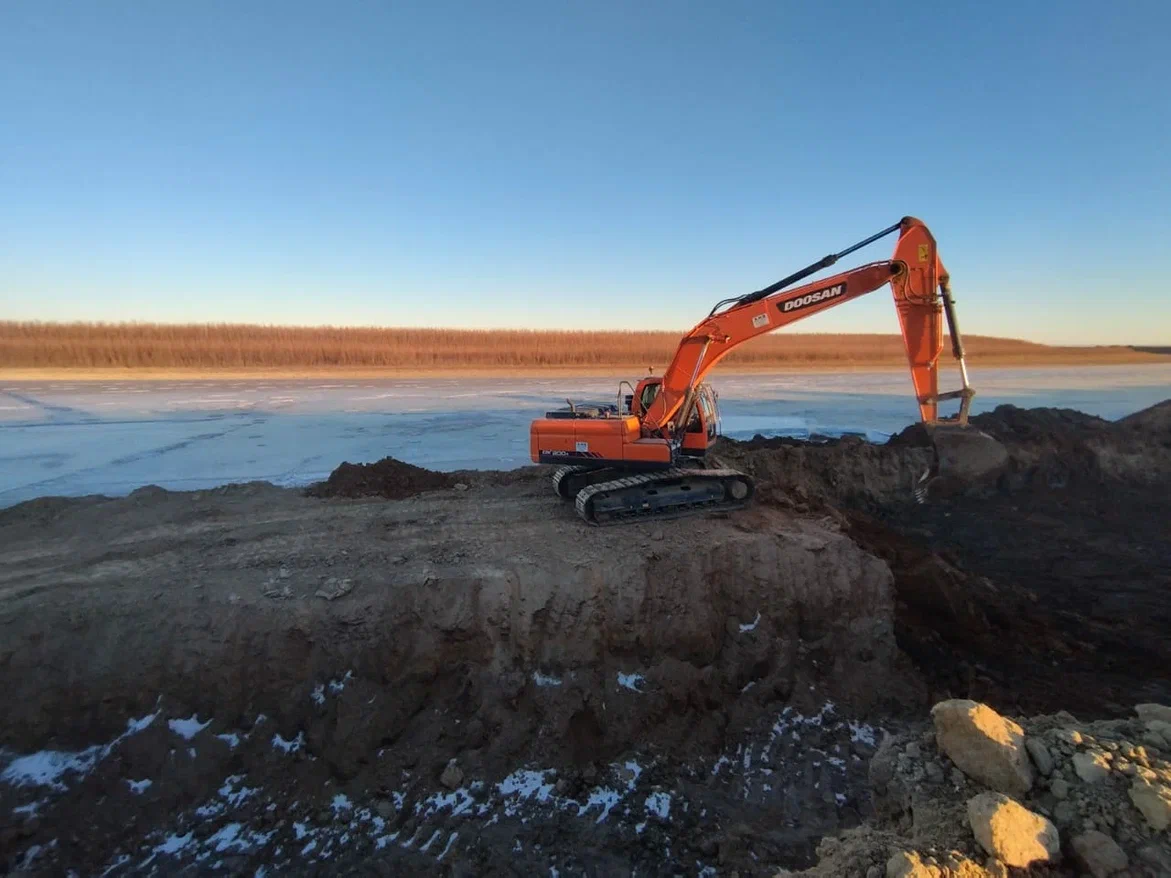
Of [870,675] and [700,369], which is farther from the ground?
[700,369]

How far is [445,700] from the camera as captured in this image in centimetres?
558

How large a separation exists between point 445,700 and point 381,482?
4889mm

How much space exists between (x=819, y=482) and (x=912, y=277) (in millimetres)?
4340

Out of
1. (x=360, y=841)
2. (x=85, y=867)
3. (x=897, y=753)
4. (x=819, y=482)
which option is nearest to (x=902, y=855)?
(x=897, y=753)

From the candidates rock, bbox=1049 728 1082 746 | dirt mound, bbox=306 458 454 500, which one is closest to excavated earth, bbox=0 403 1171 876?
dirt mound, bbox=306 458 454 500

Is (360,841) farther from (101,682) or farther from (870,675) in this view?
(870,675)

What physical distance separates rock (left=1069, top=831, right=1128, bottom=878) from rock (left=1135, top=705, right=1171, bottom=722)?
4.28 feet

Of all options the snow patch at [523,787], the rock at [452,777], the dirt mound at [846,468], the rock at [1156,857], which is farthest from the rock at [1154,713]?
the dirt mound at [846,468]

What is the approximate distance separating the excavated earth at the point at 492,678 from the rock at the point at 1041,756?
1850 millimetres

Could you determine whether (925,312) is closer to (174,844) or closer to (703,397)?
(703,397)

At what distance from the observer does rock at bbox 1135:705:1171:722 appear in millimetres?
3724

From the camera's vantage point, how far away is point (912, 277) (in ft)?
27.6

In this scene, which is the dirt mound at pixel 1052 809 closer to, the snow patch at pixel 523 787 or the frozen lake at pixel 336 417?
the snow patch at pixel 523 787

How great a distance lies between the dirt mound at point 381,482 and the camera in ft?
31.3
